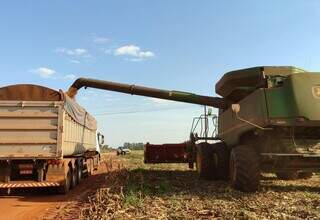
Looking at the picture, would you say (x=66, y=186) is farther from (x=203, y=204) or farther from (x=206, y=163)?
(x=203, y=204)

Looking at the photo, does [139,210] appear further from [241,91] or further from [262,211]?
[241,91]

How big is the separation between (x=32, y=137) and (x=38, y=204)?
2.48 m

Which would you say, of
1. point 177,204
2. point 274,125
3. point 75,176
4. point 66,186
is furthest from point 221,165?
point 177,204

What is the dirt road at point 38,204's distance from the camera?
10703 mm

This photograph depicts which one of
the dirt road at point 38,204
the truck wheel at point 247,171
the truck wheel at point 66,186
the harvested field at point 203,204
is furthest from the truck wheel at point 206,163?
the truck wheel at point 66,186

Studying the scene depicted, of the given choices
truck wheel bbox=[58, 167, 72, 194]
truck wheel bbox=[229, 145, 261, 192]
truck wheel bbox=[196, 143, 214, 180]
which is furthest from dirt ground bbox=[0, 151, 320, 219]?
truck wheel bbox=[196, 143, 214, 180]

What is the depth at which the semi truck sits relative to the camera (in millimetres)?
14320

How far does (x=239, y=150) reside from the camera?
12.0m

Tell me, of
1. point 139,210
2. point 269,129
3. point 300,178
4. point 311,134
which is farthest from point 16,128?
point 300,178

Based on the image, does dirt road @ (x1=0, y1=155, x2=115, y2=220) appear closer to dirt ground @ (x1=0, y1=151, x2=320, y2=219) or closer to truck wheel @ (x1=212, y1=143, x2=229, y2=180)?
dirt ground @ (x1=0, y1=151, x2=320, y2=219)

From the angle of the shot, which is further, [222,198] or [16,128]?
[16,128]

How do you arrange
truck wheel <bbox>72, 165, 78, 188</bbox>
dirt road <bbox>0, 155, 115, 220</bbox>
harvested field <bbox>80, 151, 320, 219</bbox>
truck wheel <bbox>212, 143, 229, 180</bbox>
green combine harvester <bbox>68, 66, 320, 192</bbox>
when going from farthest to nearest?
1. truck wheel <bbox>72, 165, 78, 188</bbox>
2. truck wheel <bbox>212, 143, 229, 180</bbox>
3. green combine harvester <bbox>68, 66, 320, 192</bbox>
4. dirt road <bbox>0, 155, 115, 220</bbox>
5. harvested field <bbox>80, 151, 320, 219</bbox>

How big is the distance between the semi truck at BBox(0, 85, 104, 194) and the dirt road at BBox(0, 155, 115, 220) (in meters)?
0.45

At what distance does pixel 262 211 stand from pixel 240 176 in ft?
8.02
